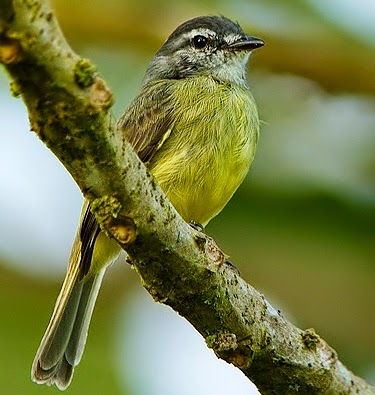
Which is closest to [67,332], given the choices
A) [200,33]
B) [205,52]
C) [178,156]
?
[178,156]

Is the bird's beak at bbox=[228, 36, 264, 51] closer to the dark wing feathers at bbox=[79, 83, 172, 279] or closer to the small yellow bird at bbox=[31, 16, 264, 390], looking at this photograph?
the small yellow bird at bbox=[31, 16, 264, 390]

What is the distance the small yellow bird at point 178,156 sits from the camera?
426 centimetres

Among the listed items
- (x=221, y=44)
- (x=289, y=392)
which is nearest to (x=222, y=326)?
(x=289, y=392)

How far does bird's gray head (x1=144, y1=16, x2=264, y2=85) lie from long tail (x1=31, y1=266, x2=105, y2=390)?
1.23 meters

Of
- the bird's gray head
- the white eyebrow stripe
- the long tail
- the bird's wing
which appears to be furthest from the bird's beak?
the long tail

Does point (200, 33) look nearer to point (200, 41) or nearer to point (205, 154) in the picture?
point (200, 41)

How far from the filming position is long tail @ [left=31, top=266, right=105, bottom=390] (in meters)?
4.28

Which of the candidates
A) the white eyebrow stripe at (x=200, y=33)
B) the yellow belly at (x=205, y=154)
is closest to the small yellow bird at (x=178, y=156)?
the yellow belly at (x=205, y=154)

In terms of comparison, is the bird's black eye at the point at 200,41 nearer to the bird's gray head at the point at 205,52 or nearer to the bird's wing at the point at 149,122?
the bird's gray head at the point at 205,52

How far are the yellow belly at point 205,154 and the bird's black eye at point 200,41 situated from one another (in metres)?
0.80

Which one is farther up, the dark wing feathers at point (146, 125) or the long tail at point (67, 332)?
the dark wing feathers at point (146, 125)

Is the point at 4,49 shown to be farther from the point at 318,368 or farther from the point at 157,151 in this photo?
the point at 157,151

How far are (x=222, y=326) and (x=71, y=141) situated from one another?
1.07 m

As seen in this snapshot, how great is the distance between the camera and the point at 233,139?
438 centimetres
